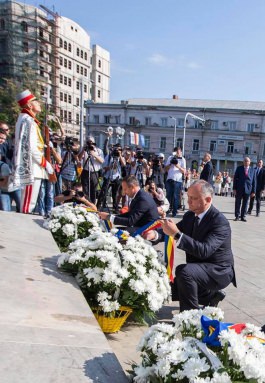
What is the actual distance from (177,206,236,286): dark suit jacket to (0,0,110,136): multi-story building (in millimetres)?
40886

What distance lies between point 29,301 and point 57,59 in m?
60.5

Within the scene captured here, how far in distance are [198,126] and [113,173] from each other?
160ft

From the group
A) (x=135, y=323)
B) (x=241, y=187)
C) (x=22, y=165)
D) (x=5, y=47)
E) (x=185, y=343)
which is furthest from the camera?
(x=5, y=47)

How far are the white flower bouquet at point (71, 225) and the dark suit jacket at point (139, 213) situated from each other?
0.35 metres

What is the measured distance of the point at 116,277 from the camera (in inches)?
98.4

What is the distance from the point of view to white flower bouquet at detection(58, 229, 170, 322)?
99.2 inches

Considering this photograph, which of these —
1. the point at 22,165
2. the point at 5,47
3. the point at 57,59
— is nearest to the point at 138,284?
the point at 22,165

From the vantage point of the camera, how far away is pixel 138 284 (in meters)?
2.52

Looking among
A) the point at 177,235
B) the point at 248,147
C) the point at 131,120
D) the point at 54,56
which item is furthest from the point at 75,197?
the point at 54,56

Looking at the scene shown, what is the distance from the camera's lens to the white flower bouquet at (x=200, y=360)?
1.33 metres

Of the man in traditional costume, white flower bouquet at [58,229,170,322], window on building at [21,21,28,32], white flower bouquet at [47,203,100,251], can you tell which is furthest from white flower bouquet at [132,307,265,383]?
window on building at [21,21,28,32]

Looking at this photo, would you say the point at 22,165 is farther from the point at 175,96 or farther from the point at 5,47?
the point at 175,96

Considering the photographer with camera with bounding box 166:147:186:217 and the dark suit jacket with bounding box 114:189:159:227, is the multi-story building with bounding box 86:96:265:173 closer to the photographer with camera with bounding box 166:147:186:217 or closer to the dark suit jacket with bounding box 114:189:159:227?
the photographer with camera with bounding box 166:147:186:217

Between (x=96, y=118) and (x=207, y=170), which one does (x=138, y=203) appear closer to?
(x=207, y=170)
